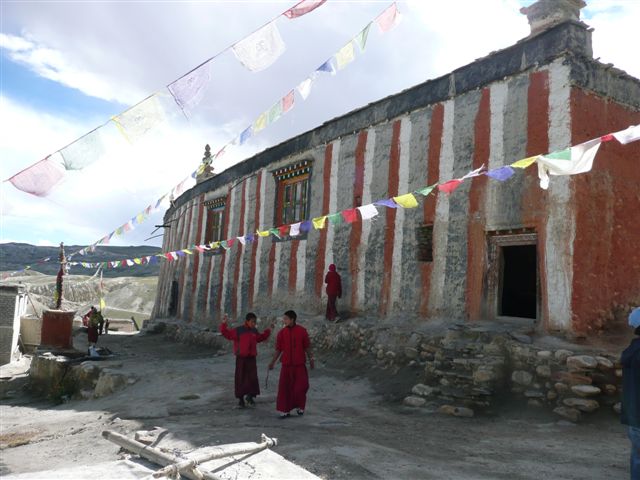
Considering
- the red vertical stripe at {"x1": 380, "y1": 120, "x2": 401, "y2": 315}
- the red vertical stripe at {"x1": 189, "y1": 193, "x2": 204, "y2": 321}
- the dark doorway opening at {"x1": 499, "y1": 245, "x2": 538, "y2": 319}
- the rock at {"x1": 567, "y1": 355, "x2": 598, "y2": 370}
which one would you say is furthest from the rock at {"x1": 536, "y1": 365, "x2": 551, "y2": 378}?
the red vertical stripe at {"x1": 189, "y1": 193, "x2": 204, "y2": 321}

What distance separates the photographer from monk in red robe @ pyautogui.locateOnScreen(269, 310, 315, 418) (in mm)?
6216

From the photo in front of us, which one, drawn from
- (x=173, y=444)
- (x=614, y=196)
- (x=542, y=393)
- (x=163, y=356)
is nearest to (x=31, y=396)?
(x=163, y=356)

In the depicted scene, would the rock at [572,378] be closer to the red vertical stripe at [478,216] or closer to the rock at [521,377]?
the rock at [521,377]

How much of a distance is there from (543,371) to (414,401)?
1647 millimetres

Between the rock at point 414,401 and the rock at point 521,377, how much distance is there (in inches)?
45.7

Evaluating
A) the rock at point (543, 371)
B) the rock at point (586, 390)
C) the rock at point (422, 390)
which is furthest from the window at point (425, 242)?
the rock at point (586, 390)

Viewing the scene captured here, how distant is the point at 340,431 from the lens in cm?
539

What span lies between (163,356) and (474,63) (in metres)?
9.74

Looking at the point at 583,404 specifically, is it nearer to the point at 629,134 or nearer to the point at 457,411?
the point at 457,411

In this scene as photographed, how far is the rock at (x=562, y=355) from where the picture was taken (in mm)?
6043

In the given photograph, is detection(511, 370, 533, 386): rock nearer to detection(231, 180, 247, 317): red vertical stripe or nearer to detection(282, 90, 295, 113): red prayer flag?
detection(282, 90, 295, 113): red prayer flag

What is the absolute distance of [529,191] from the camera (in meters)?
7.27

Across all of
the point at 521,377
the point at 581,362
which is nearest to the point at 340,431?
the point at 521,377

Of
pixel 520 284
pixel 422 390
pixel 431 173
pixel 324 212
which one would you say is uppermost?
pixel 431 173
